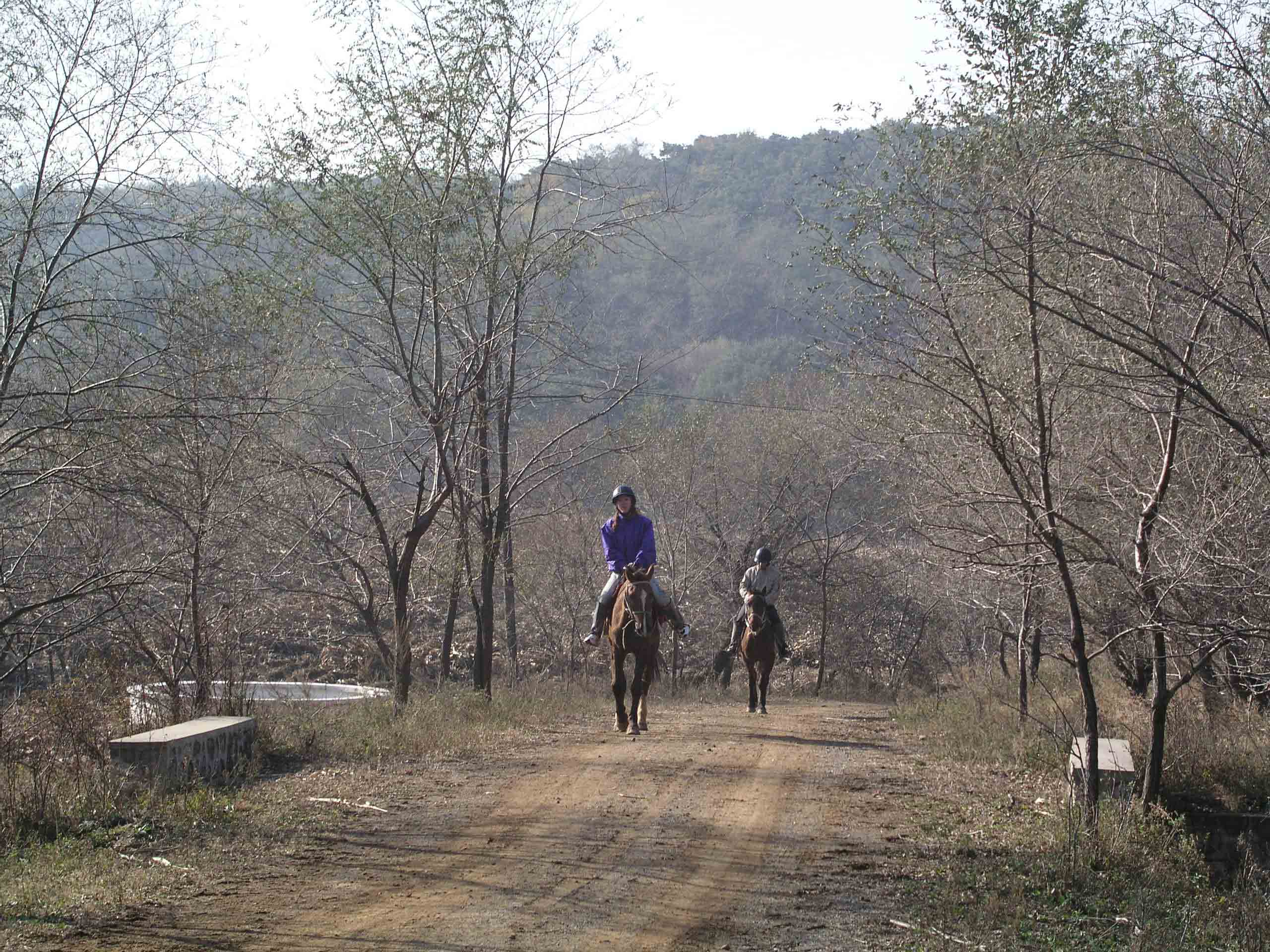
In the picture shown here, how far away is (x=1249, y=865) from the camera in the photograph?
9.73 meters

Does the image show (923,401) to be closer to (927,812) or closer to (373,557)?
(927,812)

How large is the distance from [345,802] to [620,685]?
4.82m

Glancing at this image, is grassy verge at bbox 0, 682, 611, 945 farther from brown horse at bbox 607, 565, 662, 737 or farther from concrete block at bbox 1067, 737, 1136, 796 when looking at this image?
concrete block at bbox 1067, 737, 1136, 796

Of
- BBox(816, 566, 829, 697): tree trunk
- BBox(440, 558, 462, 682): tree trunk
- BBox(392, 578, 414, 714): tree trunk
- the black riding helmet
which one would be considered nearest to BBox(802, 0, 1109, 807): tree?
the black riding helmet

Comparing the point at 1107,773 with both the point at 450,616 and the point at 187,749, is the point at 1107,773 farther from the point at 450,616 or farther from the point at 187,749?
the point at 450,616

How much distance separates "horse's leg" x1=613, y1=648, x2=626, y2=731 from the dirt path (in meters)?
1.79

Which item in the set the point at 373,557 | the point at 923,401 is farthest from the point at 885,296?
the point at 373,557

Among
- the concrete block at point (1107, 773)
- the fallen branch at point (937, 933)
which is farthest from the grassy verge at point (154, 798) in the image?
the concrete block at point (1107, 773)

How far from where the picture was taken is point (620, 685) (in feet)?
42.6

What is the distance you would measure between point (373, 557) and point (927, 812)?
1281 cm

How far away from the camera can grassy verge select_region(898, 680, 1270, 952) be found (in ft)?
20.0

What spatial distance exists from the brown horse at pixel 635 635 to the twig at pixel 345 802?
4461 millimetres

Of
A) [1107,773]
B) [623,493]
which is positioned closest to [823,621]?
[623,493]

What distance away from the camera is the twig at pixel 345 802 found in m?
8.45
